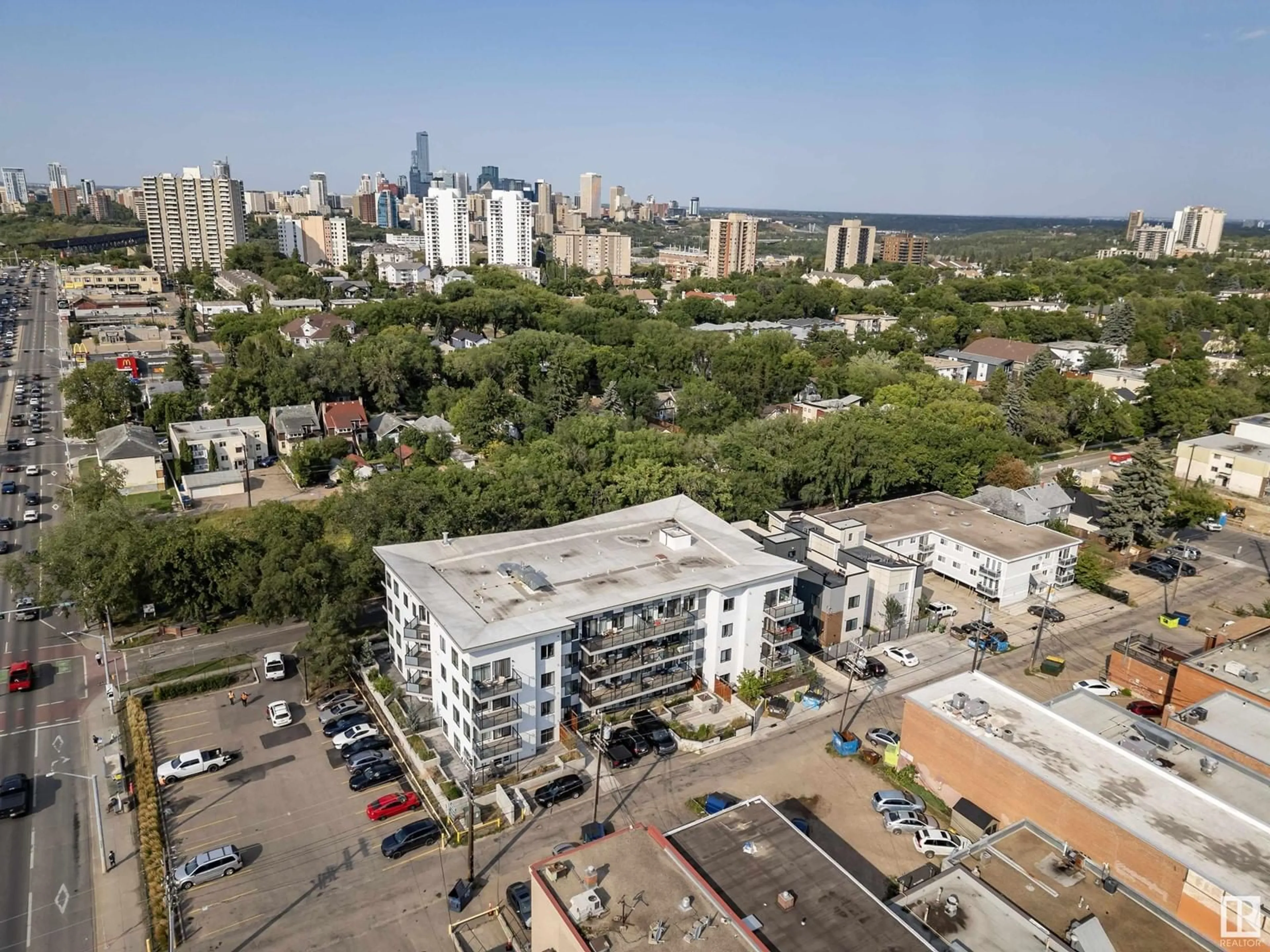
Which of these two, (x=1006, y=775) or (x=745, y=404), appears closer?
(x=1006, y=775)

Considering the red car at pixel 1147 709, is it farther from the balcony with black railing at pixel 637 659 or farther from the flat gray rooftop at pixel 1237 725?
the balcony with black railing at pixel 637 659

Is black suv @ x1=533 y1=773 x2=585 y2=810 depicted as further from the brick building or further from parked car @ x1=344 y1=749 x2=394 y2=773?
the brick building

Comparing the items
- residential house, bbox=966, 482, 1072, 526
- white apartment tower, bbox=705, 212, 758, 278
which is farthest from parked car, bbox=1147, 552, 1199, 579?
white apartment tower, bbox=705, 212, 758, 278

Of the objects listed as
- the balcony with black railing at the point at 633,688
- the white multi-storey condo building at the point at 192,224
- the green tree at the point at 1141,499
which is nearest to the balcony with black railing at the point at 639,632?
the balcony with black railing at the point at 633,688

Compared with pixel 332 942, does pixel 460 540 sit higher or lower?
higher

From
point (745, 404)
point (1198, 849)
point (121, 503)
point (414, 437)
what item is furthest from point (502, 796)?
point (745, 404)

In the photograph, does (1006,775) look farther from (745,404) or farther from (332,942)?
(745,404)
